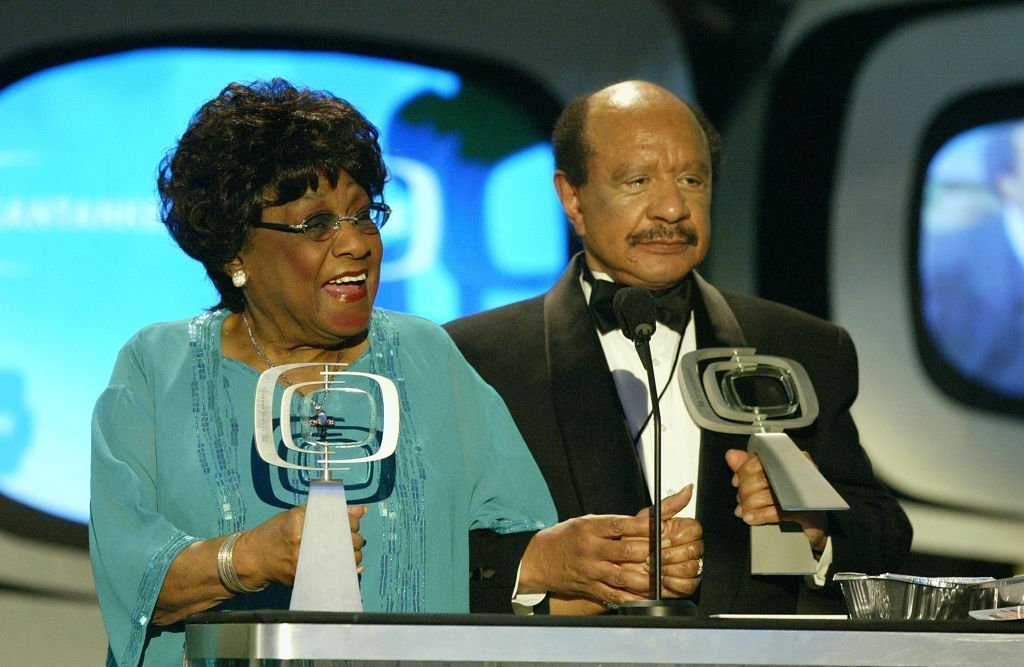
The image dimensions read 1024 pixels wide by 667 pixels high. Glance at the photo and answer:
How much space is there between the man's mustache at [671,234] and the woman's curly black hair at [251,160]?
84 centimetres

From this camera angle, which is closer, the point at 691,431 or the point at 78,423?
the point at 691,431

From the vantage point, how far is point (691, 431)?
3113 millimetres

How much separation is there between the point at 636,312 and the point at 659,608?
534 mm

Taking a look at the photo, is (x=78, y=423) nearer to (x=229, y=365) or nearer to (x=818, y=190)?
(x=229, y=365)

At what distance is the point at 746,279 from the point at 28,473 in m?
2.14

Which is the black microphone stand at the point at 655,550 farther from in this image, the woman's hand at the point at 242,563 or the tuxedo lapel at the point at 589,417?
the tuxedo lapel at the point at 589,417

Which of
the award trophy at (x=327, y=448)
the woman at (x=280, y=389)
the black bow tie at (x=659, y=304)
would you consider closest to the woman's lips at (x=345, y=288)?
the woman at (x=280, y=389)

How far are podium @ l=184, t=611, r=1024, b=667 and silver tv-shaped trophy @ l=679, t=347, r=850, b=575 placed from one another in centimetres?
55

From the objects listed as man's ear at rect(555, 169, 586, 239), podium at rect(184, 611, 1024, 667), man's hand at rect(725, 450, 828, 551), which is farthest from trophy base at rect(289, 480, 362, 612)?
man's ear at rect(555, 169, 586, 239)

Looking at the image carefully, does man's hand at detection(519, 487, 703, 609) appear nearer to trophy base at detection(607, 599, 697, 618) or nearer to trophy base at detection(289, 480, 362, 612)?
trophy base at detection(607, 599, 697, 618)

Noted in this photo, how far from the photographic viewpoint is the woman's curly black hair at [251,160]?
2414 mm

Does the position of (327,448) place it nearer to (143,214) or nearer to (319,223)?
(319,223)

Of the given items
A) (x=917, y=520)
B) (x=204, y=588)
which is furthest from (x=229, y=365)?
(x=917, y=520)

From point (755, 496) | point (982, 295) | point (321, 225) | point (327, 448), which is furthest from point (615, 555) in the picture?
point (982, 295)
